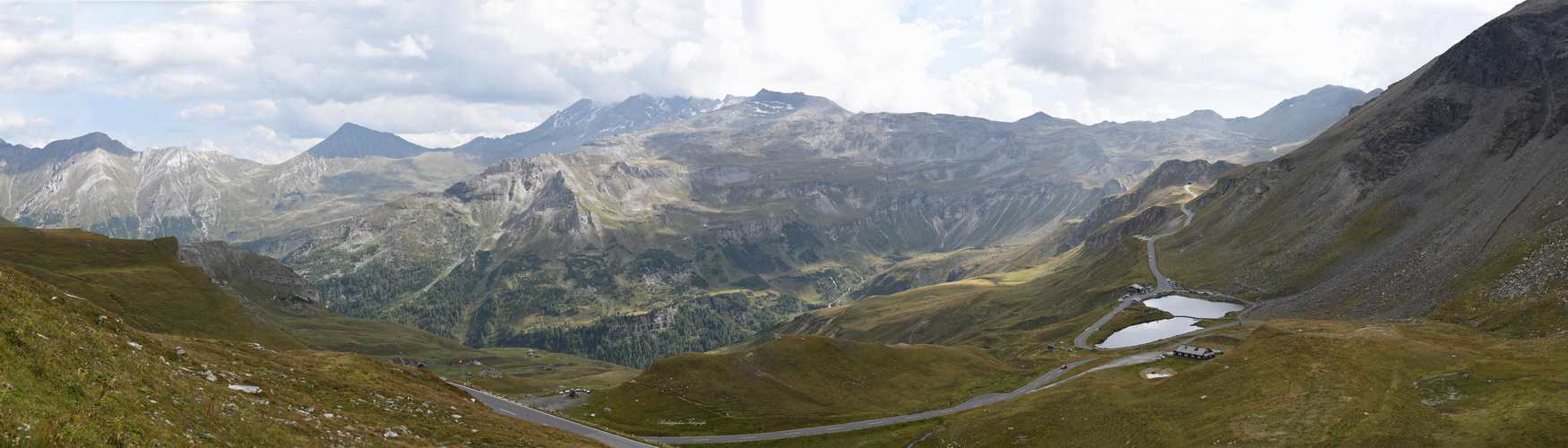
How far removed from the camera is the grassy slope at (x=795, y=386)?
93250mm

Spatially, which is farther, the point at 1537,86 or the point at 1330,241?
the point at 1537,86

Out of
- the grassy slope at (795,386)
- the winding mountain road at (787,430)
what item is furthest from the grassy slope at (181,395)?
the grassy slope at (795,386)

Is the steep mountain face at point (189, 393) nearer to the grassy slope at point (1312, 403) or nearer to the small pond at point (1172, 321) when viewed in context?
the grassy slope at point (1312, 403)

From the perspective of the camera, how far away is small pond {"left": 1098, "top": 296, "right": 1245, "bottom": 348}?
13750 centimetres

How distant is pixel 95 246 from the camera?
523 feet

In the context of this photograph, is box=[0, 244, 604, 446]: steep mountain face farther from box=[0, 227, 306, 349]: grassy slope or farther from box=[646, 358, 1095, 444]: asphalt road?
box=[0, 227, 306, 349]: grassy slope

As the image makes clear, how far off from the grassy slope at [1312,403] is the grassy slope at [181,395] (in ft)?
156

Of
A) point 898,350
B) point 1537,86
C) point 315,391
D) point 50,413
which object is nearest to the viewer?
point 50,413

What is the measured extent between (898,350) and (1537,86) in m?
215

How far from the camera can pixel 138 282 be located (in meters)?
138

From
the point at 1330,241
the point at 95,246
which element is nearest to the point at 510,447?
the point at 95,246

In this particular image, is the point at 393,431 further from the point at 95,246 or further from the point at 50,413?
the point at 95,246

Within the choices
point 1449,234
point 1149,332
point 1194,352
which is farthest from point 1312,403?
point 1449,234

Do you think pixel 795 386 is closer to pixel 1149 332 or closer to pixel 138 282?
pixel 1149 332
